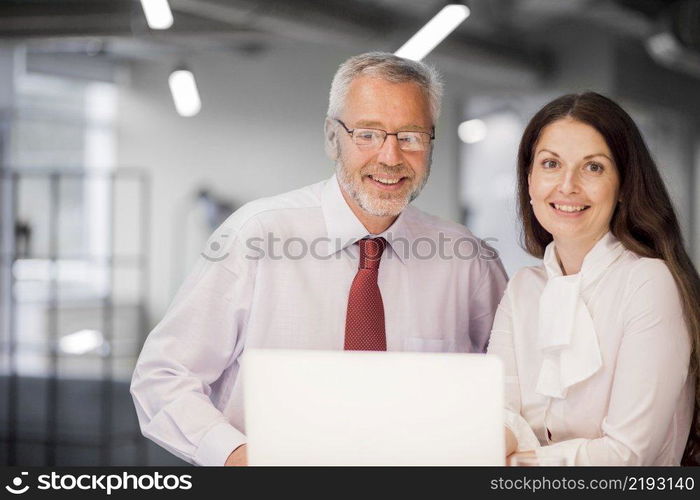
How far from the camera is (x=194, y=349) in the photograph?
7.66 feet

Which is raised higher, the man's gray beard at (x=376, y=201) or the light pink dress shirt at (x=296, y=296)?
the man's gray beard at (x=376, y=201)

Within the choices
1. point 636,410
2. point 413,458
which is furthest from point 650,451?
point 413,458

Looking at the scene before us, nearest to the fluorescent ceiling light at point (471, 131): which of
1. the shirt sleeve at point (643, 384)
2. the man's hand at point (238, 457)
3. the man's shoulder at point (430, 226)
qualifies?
the man's shoulder at point (430, 226)

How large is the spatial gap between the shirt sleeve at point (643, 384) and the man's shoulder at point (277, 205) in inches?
39.1

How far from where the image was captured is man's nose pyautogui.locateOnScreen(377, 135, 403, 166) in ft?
7.48

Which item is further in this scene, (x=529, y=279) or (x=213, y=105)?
(x=213, y=105)

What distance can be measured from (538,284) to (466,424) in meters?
0.87

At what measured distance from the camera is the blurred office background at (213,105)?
365 cm

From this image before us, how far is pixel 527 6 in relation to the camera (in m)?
3.89

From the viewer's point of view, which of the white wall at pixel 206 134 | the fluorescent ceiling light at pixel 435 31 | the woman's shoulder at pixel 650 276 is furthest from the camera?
the white wall at pixel 206 134

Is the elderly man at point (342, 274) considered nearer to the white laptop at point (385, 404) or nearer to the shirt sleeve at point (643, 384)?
the shirt sleeve at point (643, 384)

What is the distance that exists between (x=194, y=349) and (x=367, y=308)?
0.47 m

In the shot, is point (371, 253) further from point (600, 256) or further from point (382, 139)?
point (600, 256)

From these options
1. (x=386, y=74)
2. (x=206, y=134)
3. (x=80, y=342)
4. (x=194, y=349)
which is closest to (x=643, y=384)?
(x=386, y=74)
